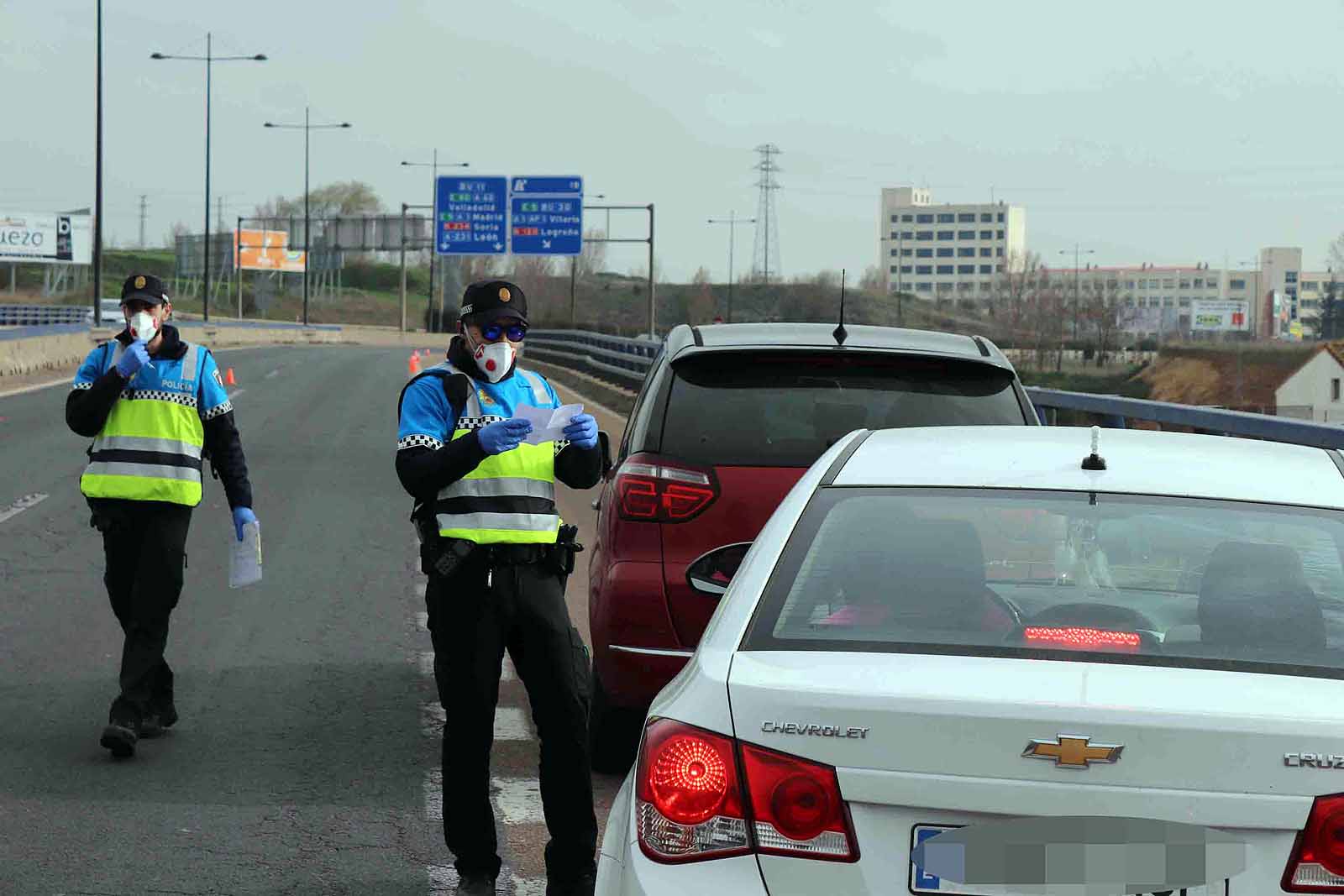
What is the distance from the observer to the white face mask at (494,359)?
5.25 meters

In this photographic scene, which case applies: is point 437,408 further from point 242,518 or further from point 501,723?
point 501,723

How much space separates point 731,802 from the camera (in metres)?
3.12

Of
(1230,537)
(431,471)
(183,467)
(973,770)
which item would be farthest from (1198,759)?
(183,467)

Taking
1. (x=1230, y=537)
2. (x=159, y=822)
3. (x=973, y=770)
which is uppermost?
(x=1230, y=537)

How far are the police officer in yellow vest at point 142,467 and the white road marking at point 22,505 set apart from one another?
7977mm

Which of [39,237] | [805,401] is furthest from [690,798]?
[39,237]

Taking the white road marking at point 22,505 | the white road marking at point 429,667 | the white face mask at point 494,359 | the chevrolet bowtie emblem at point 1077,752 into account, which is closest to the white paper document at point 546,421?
the white face mask at point 494,359

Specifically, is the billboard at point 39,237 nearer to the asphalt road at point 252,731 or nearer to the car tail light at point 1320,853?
the asphalt road at point 252,731

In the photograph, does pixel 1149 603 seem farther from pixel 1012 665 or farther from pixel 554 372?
pixel 554 372

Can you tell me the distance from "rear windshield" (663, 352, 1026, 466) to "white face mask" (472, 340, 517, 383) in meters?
1.30

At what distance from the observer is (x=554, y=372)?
140 ft

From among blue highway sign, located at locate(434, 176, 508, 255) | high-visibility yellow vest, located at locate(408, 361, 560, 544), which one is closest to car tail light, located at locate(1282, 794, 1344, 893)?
high-visibility yellow vest, located at locate(408, 361, 560, 544)

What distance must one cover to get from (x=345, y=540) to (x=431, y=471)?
29.6 ft

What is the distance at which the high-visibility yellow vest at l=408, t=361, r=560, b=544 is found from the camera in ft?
17.1
